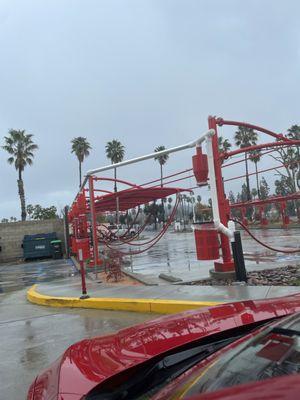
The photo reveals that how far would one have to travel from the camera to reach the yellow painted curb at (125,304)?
23.4 ft

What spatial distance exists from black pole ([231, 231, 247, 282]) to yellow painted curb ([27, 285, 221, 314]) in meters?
1.59

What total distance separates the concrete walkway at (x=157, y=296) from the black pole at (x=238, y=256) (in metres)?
0.47

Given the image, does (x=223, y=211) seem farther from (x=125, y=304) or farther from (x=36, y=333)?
(x=36, y=333)

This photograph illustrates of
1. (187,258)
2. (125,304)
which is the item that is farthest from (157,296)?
(187,258)

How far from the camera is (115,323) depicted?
23.2ft

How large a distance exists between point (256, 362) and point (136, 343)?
1072 millimetres

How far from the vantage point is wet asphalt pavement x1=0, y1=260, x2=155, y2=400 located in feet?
16.0

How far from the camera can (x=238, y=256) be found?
8250mm

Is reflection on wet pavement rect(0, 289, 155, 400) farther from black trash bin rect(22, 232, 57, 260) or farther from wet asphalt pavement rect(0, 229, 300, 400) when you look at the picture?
black trash bin rect(22, 232, 57, 260)

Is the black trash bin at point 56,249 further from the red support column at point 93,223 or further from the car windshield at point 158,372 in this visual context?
the car windshield at point 158,372

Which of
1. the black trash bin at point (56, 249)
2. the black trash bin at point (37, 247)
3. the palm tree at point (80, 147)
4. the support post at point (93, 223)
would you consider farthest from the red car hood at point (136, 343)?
the palm tree at point (80, 147)

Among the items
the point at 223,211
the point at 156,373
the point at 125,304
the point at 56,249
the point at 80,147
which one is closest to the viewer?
the point at 156,373

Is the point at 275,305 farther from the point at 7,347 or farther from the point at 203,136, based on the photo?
the point at 203,136

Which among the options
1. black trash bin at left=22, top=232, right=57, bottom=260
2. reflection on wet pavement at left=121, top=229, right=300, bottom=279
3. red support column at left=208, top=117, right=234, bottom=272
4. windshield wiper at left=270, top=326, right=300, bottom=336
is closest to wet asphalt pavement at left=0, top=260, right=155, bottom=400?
red support column at left=208, top=117, right=234, bottom=272
